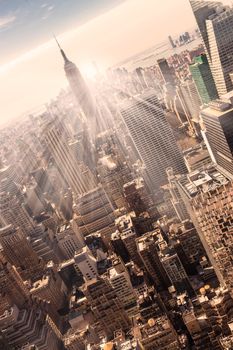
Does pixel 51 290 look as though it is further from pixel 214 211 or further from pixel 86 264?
pixel 214 211

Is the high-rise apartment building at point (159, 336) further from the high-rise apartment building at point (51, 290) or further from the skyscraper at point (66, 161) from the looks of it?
the skyscraper at point (66, 161)

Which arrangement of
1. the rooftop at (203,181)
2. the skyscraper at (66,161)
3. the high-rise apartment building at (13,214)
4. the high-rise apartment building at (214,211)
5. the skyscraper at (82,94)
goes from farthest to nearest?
the skyscraper at (82,94) < the skyscraper at (66,161) < the high-rise apartment building at (13,214) < the rooftop at (203,181) < the high-rise apartment building at (214,211)

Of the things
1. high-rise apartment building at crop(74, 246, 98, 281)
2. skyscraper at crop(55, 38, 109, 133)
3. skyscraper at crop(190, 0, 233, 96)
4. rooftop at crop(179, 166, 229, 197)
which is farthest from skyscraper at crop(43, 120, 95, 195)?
rooftop at crop(179, 166, 229, 197)

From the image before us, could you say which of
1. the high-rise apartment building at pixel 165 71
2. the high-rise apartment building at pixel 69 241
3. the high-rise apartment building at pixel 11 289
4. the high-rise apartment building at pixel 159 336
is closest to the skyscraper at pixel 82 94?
the high-rise apartment building at pixel 165 71

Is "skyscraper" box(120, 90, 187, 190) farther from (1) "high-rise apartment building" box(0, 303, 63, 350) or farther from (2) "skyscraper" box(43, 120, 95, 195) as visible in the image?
(1) "high-rise apartment building" box(0, 303, 63, 350)

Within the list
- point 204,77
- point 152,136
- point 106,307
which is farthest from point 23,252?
point 204,77

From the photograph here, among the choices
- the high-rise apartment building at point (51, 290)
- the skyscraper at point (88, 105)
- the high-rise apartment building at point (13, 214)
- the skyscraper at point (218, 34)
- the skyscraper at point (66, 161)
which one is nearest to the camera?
the high-rise apartment building at point (51, 290)

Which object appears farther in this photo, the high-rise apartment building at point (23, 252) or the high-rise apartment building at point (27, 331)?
the high-rise apartment building at point (23, 252)
